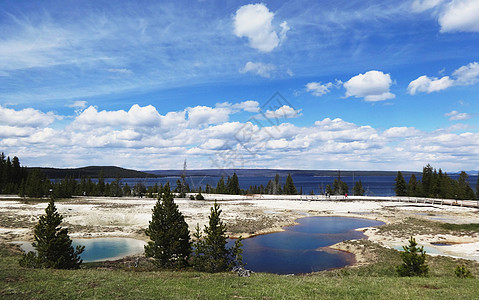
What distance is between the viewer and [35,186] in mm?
80875

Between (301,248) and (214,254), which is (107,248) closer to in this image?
(214,254)

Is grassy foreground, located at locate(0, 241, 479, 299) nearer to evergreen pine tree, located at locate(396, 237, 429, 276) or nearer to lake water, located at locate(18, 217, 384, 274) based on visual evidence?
evergreen pine tree, located at locate(396, 237, 429, 276)

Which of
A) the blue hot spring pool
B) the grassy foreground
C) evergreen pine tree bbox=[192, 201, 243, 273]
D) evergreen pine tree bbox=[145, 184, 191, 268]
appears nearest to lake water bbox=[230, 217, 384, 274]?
evergreen pine tree bbox=[192, 201, 243, 273]

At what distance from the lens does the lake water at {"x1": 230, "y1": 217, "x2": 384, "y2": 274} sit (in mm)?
26688

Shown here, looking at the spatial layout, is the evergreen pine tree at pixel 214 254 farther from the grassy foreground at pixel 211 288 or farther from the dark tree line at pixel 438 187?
the dark tree line at pixel 438 187

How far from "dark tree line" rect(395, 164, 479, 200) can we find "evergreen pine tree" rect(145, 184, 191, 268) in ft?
287

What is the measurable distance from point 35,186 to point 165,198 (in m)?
78.8

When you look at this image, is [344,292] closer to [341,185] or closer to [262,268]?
[262,268]

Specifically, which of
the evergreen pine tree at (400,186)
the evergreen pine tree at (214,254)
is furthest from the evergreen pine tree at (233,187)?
the evergreen pine tree at (214,254)

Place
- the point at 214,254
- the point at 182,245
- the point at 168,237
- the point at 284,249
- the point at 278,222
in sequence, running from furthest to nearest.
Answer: the point at 278,222
the point at 284,249
the point at 182,245
the point at 168,237
the point at 214,254

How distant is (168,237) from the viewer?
68.0 ft

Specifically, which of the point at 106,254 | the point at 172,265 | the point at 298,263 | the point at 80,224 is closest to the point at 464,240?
the point at 298,263

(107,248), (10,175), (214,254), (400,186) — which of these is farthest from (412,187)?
(10,175)

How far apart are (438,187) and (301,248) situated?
261ft
